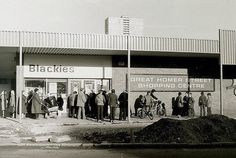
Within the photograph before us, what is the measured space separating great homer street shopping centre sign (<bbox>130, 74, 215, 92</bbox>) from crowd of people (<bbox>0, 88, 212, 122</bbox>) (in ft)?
3.41

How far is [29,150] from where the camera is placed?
1205cm

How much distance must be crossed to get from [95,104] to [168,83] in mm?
5822

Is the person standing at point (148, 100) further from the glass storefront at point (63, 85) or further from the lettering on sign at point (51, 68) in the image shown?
the lettering on sign at point (51, 68)

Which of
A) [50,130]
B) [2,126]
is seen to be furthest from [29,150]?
[2,126]

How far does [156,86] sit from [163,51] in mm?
2670

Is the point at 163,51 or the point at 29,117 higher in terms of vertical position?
the point at 163,51

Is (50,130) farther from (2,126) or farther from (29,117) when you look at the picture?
(29,117)

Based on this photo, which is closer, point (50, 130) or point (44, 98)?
point (50, 130)

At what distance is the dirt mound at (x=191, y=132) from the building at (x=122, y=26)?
19.7 meters

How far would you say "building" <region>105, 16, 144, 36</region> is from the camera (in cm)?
3453

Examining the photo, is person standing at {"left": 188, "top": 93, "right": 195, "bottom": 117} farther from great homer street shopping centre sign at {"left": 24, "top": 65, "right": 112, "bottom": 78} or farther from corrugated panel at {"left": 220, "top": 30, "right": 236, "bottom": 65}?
great homer street shopping centre sign at {"left": 24, "top": 65, "right": 112, "bottom": 78}

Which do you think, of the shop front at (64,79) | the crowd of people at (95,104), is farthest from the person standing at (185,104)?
the shop front at (64,79)

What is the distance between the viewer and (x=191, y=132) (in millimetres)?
14383

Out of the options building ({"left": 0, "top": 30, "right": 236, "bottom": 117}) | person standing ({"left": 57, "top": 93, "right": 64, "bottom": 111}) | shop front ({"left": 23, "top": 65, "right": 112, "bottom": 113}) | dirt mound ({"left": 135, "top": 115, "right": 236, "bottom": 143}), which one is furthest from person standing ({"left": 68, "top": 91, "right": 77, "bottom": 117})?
dirt mound ({"left": 135, "top": 115, "right": 236, "bottom": 143})
